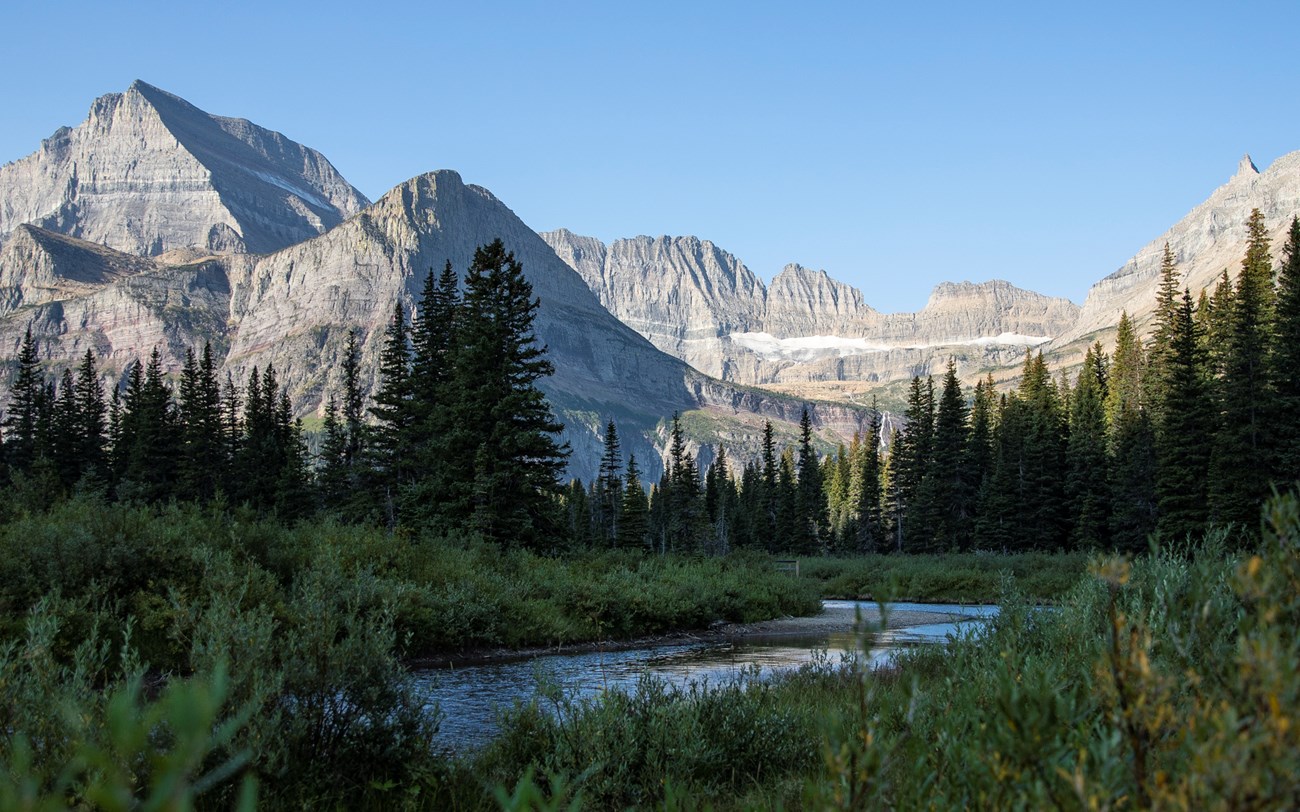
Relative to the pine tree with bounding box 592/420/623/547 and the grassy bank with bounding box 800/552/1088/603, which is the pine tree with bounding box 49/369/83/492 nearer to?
the pine tree with bounding box 592/420/623/547

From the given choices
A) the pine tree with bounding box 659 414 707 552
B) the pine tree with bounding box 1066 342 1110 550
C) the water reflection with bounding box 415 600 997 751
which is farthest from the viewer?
the pine tree with bounding box 659 414 707 552

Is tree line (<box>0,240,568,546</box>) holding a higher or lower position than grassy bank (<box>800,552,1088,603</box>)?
higher

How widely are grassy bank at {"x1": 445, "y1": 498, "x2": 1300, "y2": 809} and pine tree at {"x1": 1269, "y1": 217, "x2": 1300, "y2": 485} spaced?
41793 mm

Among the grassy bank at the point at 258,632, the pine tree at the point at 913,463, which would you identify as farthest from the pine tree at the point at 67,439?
the pine tree at the point at 913,463

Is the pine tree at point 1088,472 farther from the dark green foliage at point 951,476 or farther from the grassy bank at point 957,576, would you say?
the grassy bank at point 957,576

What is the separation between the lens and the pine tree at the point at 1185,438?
2024 inches

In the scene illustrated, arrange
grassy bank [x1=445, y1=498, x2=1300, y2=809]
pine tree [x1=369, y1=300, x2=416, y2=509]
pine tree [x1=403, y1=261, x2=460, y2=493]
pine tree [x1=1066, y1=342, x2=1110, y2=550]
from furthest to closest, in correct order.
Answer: pine tree [x1=1066, y1=342, x2=1110, y2=550] < pine tree [x1=369, y1=300, x2=416, y2=509] < pine tree [x1=403, y1=261, x2=460, y2=493] < grassy bank [x1=445, y1=498, x2=1300, y2=809]

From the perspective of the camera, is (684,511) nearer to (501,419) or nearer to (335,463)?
(335,463)

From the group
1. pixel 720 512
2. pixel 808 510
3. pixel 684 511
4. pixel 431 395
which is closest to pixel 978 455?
pixel 808 510

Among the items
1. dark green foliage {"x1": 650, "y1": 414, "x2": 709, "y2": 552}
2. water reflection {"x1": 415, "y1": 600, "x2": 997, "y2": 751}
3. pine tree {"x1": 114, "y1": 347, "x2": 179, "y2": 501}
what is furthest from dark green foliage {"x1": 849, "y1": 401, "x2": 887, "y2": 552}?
water reflection {"x1": 415, "y1": 600, "x2": 997, "y2": 751}

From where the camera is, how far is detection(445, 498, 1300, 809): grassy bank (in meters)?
2.27

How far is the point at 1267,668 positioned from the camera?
2166 mm

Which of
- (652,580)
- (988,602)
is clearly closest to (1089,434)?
(988,602)

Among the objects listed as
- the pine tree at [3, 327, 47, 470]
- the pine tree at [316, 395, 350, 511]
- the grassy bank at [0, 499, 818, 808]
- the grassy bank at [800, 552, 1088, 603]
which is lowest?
the grassy bank at [800, 552, 1088, 603]
